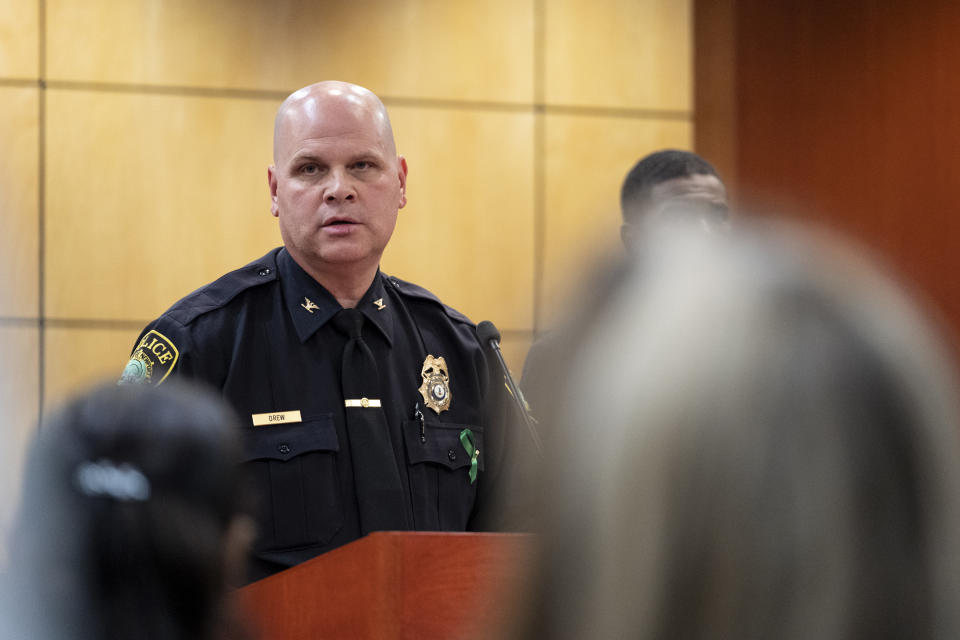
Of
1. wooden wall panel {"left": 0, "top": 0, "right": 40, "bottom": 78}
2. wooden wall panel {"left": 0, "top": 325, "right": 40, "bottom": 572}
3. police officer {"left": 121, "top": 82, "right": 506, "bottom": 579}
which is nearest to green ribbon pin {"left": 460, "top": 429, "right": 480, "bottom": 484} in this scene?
police officer {"left": 121, "top": 82, "right": 506, "bottom": 579}

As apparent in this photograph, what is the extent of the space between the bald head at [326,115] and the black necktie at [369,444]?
1.33 ft

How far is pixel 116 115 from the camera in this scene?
4223 mm

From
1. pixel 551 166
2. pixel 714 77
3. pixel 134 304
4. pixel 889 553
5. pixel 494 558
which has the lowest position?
pixel 494 558

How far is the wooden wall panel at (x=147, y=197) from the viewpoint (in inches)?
164

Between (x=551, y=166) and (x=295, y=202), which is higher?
(x=551, y=166)

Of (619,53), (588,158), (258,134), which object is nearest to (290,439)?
(258,134)

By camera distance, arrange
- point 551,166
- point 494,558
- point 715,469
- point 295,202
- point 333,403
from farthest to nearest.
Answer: point 551,166
point 295,202
point 333,403
point 494,558
point 715,469

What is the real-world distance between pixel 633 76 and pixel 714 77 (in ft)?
1.00

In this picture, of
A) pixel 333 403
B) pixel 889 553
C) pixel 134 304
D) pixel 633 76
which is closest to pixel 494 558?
pixel 333 403

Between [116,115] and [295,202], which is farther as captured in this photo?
[116,115]

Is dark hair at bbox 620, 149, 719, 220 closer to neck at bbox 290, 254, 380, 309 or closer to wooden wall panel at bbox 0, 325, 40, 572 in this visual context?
neck at bbox 290, 254, 380, 309

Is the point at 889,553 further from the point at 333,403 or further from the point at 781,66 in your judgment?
the point at 781,66

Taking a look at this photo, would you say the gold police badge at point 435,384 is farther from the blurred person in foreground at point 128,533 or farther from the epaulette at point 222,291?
the blurred person in foreground at point 128,533

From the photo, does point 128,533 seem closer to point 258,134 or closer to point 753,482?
point 753,482
